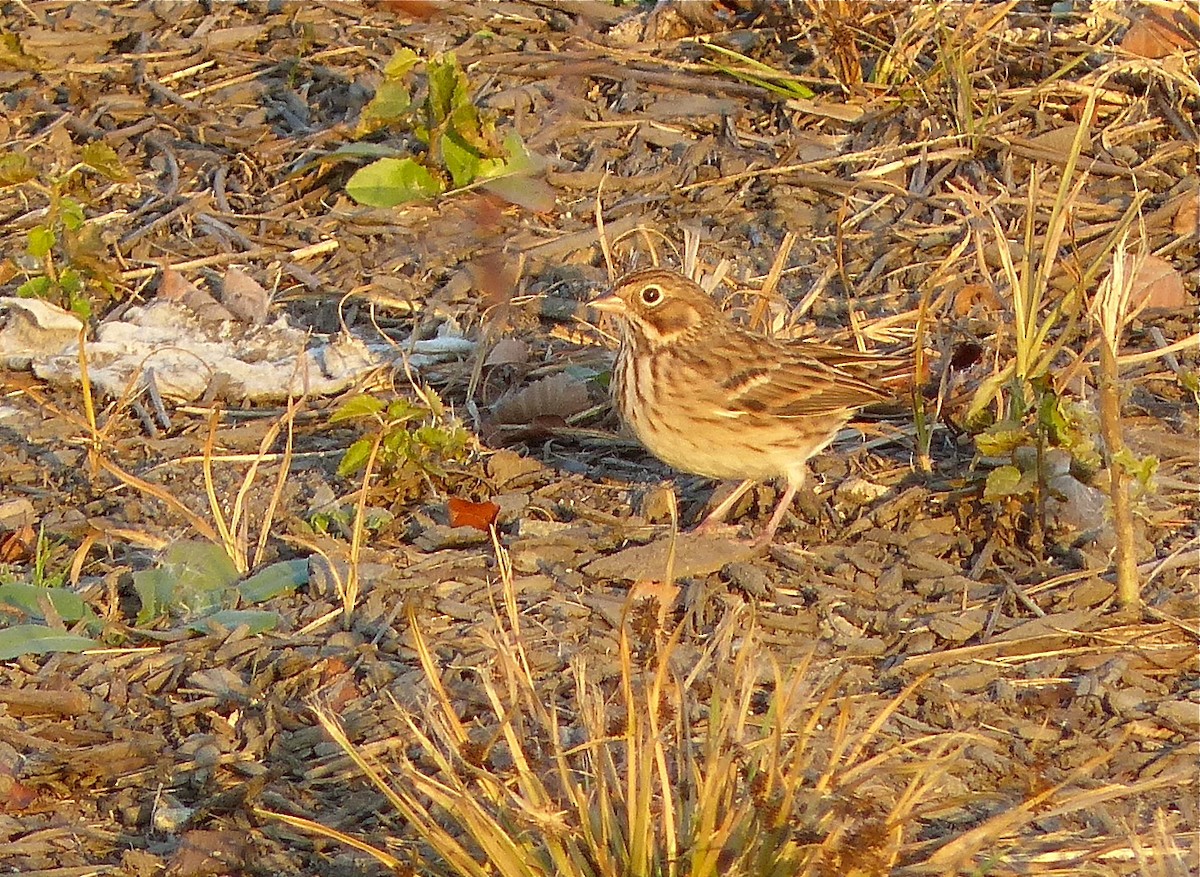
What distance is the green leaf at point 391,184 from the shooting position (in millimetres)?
6910

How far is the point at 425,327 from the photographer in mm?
6465

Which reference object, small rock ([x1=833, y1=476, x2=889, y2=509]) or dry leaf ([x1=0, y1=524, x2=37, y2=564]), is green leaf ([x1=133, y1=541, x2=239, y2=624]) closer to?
dry leaf ([x1=0, y1=524, x2=37, y2=564])

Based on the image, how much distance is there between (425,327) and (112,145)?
188 cm

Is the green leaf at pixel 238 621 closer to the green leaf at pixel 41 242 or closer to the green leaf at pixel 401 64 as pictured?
the green leaf at pixel 41 242

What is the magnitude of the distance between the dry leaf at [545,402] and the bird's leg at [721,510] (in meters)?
0.60

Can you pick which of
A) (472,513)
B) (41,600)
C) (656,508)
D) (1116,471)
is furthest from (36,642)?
(1116,471)

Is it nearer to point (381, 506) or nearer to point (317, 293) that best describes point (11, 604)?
point (381, 506)

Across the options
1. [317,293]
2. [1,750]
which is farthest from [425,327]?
[1,750]

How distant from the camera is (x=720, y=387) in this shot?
229 inches

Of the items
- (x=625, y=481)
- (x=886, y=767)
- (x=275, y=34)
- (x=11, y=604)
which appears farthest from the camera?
(x=275, y=34)

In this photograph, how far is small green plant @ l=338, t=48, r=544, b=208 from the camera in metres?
6.74

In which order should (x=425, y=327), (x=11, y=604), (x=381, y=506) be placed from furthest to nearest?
1. (x=425, y=327)
2. (x=381, y=506)
3. (x=11, y=604)

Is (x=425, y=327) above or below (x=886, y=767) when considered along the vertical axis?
below

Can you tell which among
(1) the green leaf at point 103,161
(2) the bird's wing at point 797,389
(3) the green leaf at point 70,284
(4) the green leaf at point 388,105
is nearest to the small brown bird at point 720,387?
(2) the bird's wing at point 797,389
